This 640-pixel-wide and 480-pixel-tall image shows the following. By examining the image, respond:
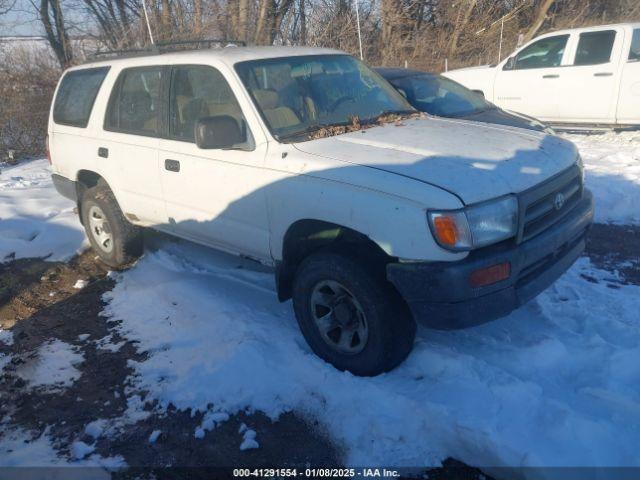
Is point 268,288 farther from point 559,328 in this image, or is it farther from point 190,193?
point 559,328

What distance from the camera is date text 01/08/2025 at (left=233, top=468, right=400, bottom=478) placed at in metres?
2.67

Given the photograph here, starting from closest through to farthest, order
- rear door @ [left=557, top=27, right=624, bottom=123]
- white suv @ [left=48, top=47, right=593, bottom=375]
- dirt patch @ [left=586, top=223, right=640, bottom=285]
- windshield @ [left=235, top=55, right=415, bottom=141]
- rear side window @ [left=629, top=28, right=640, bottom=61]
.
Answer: white suv @ [left=48, top=47, right=593, bottom=375] < windshield @ [left=235, top=55, right=415, bottom=141] < dirt patch @ [left=586, top=223, right=640, bottom=285] < rear side window @ [left=629, top=28, right=640, bottom=61] < rear door @ [left=557, top=27, right=624, bottom=123]

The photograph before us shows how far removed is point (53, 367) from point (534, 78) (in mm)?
9060

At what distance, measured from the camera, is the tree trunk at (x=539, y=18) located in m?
19.4

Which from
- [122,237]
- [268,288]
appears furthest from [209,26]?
[268,288]

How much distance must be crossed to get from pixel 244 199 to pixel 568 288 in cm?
257

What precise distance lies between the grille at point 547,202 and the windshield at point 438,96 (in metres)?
3.67

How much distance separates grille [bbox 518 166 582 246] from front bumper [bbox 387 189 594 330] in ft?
0.24

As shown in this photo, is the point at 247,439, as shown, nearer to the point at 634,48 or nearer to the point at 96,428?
the point at 96,428

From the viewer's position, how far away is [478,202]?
2.77 m

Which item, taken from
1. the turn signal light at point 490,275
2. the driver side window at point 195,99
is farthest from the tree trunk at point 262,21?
the turn signal light at point 490,275

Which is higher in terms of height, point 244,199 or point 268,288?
point 244,199

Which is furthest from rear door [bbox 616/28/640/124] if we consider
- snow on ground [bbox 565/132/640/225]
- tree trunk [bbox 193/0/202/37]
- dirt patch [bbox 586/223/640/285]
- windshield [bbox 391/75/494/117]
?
tree trunk [bbox 193/0/202/37]

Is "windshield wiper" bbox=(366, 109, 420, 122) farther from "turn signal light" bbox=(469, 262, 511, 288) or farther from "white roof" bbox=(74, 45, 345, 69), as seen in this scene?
"turn signal light" bbox=(469, 262, 511, 288)
